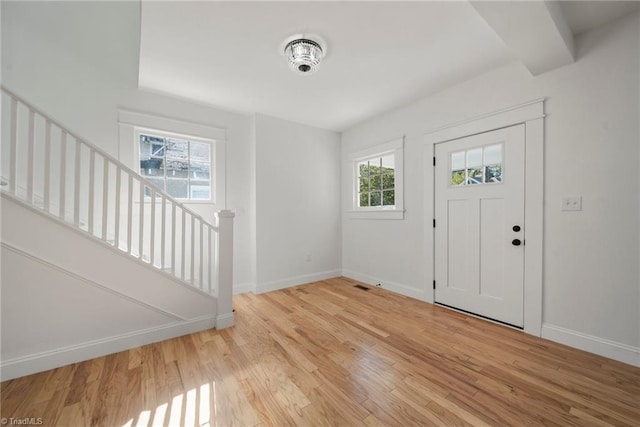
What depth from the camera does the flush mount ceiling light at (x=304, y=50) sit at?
6.48 ft

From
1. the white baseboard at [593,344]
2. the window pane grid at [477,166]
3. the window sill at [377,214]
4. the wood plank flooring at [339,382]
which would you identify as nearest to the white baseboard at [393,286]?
the wood plank flooring at [339,382]

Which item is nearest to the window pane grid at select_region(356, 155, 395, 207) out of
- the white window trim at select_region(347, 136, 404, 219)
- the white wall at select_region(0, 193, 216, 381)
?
the white window trim at select_region(347, 136, 404, 219)

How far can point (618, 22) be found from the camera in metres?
1.82

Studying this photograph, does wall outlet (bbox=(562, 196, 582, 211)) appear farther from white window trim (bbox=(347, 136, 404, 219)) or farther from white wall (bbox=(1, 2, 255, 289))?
white wall (bbox=(1, 2, 255, 289))

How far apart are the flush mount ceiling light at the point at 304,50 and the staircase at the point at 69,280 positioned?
5.03ft

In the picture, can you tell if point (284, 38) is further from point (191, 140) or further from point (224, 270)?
point (224, 270)

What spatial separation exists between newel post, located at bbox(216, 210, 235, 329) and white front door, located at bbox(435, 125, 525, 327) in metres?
2.39

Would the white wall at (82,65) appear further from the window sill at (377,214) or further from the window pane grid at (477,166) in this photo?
the window pane grid at (477,166)

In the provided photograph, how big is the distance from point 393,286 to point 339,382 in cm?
206

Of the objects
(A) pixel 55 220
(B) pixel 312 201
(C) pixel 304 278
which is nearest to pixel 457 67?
(B) pixel 312 201

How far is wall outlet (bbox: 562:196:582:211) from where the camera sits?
2.00 metres

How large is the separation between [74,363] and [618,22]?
4.80 meters

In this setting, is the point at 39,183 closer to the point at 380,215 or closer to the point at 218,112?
the point at 218,112

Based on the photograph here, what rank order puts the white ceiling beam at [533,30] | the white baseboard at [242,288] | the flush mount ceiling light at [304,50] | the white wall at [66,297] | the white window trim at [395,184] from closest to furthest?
the white ceiling beam at [533,30] < the white wall at [66,297] < the flush mount ceiling light at [304,50] < the white window trim at [395,184] < the white baseboard at [242,288]
